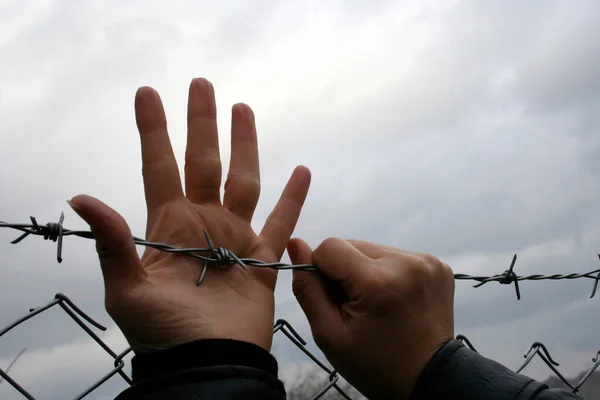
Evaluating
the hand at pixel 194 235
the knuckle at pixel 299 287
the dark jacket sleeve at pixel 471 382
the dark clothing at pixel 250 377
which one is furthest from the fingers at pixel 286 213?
→ the dark jacket sleeve at pixel 471 382

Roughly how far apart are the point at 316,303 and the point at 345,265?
123mm

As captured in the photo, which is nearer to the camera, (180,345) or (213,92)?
(180,345)

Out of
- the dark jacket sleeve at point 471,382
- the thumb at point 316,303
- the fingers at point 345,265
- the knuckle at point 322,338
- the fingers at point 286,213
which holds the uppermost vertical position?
the fingers at point 286,213

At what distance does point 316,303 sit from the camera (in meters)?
1.38

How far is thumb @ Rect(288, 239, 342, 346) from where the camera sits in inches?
53.5

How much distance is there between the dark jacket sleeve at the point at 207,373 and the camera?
1069mm

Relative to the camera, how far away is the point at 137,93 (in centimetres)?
139

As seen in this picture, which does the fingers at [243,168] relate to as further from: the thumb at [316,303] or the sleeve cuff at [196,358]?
the sleeve cuff at [196,358]

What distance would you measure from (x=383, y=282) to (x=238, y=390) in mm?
432

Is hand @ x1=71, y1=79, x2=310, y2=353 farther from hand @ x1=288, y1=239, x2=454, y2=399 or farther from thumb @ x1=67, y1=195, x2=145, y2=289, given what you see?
hand @ x1=288, y1=239, x2=454, y2=399

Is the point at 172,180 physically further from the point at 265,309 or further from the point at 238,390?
the point at 238,390

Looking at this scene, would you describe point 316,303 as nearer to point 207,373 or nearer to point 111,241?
point 207,373

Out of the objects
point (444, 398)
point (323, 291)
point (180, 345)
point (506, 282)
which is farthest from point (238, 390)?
point (506, 282)

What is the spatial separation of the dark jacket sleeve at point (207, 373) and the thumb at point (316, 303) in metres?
0.16
